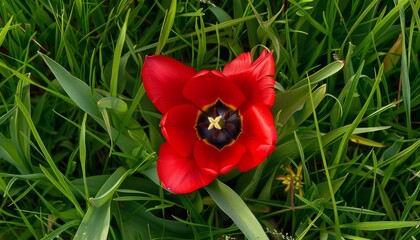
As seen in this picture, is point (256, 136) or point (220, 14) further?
point (220, 14)

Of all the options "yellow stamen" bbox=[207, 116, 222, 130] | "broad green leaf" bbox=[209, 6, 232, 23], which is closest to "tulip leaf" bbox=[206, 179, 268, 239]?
"yellow stamen" bbox=[207, 116, 222, 130]

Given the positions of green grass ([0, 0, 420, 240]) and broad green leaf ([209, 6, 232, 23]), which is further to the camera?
broad green leaf ([209, 6, 232, 23])

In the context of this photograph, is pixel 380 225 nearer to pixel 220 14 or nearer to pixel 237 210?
pixel 237 210

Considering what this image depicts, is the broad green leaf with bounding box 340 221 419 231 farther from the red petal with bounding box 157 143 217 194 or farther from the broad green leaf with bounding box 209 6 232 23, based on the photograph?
the broad green leaf with bounding box 209 6 232 23

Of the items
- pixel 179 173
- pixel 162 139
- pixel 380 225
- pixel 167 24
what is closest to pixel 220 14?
pixel 167 24

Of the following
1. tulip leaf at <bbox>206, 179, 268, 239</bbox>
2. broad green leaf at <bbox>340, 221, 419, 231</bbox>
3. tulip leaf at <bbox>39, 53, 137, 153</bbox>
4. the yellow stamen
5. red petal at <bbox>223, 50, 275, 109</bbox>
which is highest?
red petal at <bbox>223, 50, 275, 109</bbox>
